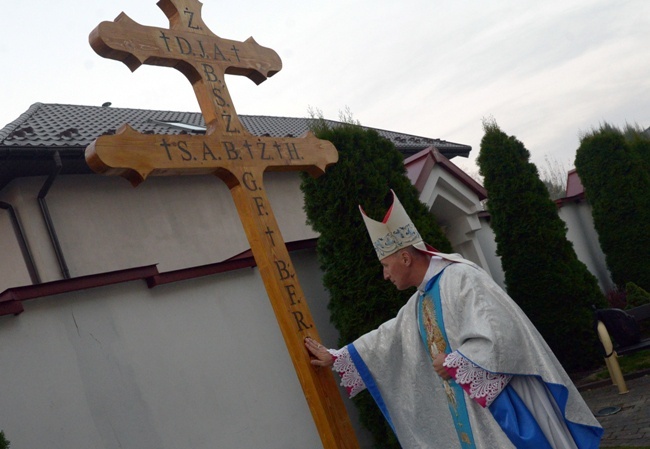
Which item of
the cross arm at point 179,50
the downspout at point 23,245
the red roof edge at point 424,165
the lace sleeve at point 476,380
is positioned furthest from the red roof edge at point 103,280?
the downspout at point 23,245

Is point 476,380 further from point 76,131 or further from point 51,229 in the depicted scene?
point 76,131

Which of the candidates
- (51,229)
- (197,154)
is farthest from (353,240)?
(51,229)

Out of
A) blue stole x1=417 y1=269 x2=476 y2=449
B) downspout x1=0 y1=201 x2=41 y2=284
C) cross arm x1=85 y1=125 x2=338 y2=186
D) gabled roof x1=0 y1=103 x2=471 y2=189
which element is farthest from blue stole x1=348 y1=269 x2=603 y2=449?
downspout x1=0 y1=201 x2=41 y2=284

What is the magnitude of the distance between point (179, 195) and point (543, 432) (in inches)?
337

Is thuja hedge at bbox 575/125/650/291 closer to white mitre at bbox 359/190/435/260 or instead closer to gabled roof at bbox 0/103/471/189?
gabled roof at bbox 0/103/471/189

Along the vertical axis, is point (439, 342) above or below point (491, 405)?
above

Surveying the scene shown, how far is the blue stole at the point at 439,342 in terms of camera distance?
163 inches

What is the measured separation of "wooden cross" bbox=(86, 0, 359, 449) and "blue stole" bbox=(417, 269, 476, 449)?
0.58 metres

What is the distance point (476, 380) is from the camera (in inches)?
151

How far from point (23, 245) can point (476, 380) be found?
764cm

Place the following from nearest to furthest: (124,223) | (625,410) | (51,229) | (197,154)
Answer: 1. (197,154)
2. (625,410)
3. (51,229)
4. (124,223)

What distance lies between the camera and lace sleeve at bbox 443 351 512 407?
12.6 feet

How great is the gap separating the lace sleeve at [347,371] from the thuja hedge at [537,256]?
25.2 feet

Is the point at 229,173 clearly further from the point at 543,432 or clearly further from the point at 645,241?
the point at 645,241
